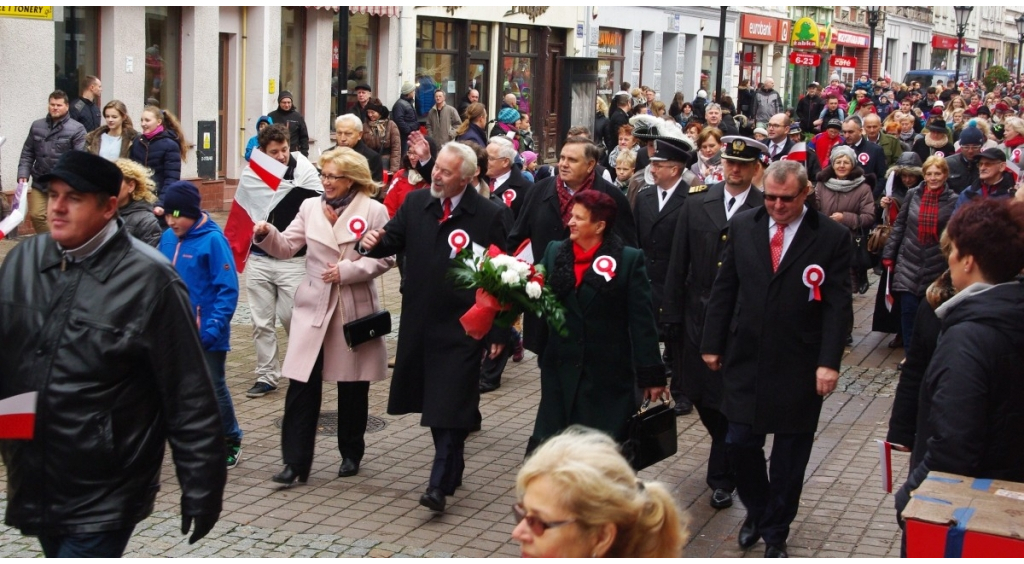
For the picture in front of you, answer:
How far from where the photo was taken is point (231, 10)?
21828 mm

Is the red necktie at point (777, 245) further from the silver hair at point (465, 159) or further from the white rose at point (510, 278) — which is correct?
the silver hair at point (465, 159)

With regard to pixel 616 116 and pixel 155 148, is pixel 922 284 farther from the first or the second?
pixel 616 116

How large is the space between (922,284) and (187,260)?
6047 mm

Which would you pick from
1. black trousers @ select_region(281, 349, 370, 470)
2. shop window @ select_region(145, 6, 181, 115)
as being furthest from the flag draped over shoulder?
shop window @ select_region(145, 6, 181, 115)

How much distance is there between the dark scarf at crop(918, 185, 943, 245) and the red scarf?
506 centimetres

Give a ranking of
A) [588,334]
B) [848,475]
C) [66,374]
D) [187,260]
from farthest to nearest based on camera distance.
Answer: [848,475] → [187,260] → [588,334] → [66,374]

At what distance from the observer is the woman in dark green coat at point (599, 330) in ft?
21.5

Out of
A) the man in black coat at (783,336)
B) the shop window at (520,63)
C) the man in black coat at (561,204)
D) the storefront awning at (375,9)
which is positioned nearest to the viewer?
the man in black coat at (783,336)

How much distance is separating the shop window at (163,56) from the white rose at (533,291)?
14743mm

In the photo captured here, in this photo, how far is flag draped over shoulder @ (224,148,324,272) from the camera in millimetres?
8219

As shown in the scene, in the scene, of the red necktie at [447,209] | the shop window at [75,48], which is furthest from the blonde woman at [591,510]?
the shop window at [75,48]

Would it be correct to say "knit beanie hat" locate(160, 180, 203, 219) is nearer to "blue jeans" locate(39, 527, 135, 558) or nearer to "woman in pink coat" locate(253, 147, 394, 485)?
"woman in pink coat" locate(253, 147, 394, 485)

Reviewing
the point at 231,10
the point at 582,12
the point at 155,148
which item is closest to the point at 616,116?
the point at 231,10

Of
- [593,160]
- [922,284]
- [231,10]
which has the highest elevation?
[231,10]
